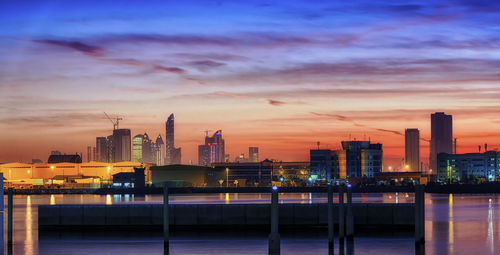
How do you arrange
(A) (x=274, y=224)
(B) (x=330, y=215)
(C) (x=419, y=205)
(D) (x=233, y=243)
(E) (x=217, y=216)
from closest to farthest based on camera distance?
(A) (x=274, y=224) < (C) (x=419, y=205) < (B) (x=330, y=215) < (D) (x=233, y=243) < (E) (x=217, y=216)

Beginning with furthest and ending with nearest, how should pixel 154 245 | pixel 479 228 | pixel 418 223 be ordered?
pixel 479 228
pixel 154 245
pixel 418 223

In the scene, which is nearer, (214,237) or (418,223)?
(418,223)

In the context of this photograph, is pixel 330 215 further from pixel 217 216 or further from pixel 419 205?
pixel 217 216

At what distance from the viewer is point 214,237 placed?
2307 inches

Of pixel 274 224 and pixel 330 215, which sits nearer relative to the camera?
pixel 274 224

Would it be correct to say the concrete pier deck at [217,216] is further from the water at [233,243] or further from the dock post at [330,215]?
the dock post at [330,215]

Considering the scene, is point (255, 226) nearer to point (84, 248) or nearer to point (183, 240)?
point (183, 240)

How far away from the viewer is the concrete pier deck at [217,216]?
204 feet

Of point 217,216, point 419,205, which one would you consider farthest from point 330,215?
point 217,216

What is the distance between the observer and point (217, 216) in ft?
208

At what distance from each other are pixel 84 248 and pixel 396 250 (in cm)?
2059

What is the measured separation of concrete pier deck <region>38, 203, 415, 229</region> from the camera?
204 ft

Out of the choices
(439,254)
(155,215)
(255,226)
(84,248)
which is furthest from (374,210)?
(84,248)

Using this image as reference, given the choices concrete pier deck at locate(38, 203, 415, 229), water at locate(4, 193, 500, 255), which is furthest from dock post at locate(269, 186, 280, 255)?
concrete pier deck at locate(38, 203, 415, 229)
